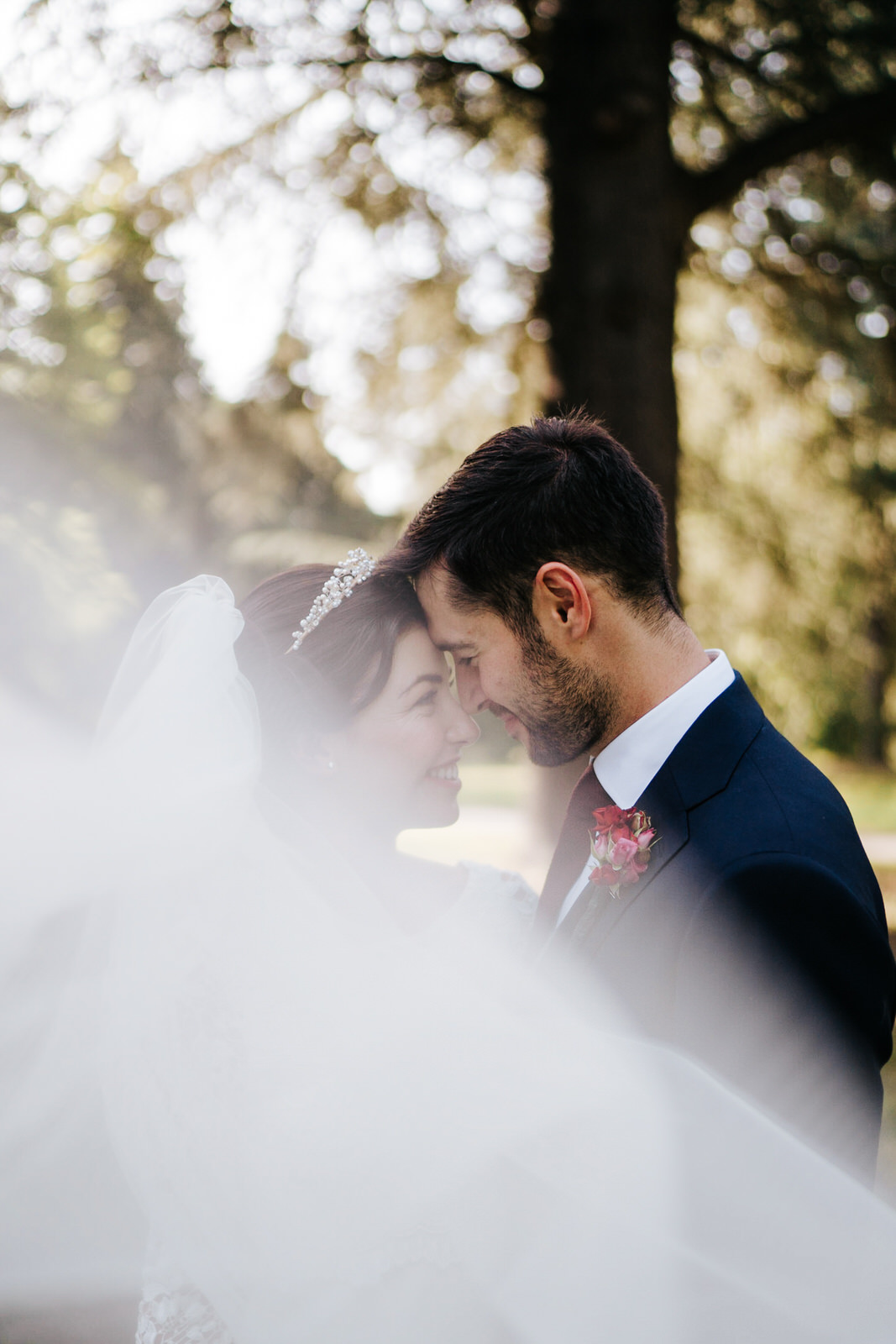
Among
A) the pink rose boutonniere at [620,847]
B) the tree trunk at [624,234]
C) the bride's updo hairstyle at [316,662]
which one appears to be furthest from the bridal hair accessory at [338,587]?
the tree trunk at [624,234]

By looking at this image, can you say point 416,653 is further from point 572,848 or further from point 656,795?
point 656,795

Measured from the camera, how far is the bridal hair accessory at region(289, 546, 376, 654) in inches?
119

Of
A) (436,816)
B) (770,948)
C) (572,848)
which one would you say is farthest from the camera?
(436,816)

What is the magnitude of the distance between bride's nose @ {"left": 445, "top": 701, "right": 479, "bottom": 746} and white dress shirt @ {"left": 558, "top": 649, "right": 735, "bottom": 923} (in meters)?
0.69

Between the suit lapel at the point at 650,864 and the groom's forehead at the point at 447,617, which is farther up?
the groom's forehead at the point at 447,617

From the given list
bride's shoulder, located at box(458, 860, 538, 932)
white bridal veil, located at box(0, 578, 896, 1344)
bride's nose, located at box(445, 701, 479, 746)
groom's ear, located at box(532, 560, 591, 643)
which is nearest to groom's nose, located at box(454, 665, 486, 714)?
bride's nose, located at box(445, 701, 479, 746)

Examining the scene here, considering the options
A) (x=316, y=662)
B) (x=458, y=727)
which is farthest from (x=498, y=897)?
(x=316, y=662)

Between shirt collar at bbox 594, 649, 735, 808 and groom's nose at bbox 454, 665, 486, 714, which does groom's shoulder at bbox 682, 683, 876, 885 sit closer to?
shirt collar at bbox 594, 649, 735, 808

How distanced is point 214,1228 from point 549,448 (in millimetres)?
1935

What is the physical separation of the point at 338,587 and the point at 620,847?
4.10ft

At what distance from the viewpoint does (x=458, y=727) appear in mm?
3109

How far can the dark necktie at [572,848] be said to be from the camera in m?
2.61

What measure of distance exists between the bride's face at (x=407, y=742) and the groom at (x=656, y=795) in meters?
0.20

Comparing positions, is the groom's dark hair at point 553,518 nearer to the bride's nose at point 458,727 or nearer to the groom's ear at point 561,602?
the groom's ear at point 561,602
